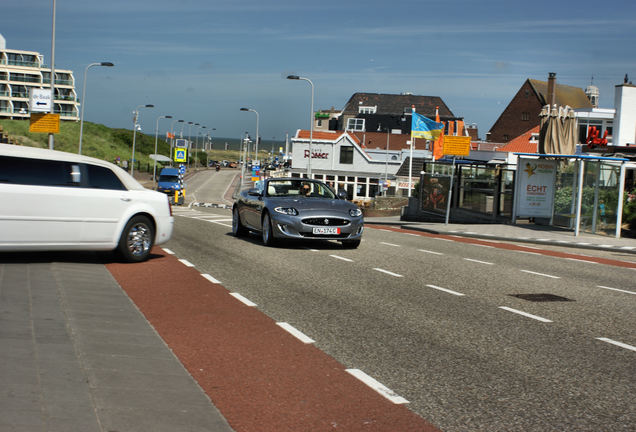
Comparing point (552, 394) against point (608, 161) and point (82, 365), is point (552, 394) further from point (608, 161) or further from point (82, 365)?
point (608, 161)

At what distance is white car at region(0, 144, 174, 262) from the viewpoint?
387 inches

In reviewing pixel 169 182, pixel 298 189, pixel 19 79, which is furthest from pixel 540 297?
pixel 19 79

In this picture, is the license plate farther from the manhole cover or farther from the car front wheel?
the manhole cover

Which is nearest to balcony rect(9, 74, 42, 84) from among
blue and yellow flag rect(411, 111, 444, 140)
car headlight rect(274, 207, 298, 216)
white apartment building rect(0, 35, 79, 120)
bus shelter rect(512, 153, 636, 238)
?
white apartment building rect(0, 35, 79, 120)

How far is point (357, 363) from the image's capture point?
5.80m

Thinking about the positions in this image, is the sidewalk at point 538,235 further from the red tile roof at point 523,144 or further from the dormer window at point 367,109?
the dormer window at point 367,109

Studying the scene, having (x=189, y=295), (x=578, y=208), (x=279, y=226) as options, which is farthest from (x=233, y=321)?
(x=578, y=208)

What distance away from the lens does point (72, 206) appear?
1032 centimetres

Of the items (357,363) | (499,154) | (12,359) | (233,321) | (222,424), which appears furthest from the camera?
(499,154)

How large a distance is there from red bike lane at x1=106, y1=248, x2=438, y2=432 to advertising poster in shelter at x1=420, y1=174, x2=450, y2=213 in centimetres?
2220

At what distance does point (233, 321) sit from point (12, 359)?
→ 8.52 ft

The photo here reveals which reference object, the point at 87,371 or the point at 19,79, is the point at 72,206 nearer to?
the point at 87,371

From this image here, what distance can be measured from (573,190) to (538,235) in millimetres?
Answer: 2931

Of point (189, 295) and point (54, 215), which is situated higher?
point (54, 215)
